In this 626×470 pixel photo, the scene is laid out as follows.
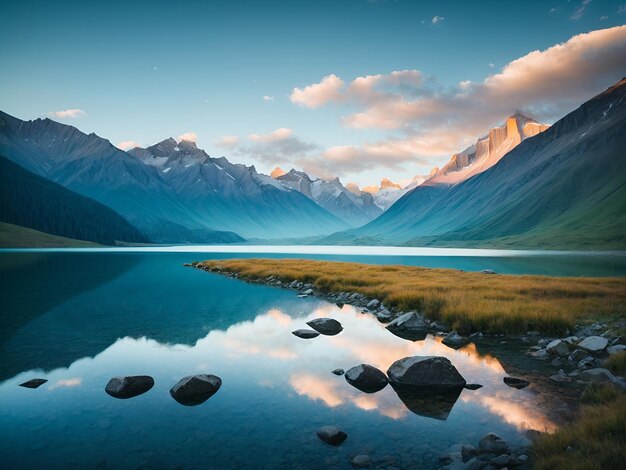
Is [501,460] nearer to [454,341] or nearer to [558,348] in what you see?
[558,348]

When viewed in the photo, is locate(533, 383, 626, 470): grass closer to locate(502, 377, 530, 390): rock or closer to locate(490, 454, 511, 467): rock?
locate(490, 454, 511, 467): rock

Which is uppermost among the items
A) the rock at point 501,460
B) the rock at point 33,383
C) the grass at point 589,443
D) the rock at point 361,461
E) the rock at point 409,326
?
the grass at point 589,443

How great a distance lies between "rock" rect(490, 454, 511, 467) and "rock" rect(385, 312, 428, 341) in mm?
15633

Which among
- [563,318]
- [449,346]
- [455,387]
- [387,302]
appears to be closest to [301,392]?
[455,387]

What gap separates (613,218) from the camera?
193750 millimetres

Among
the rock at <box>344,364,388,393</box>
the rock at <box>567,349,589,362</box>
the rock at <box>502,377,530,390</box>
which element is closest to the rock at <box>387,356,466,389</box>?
the rock at <box>344,364,388,393</box>

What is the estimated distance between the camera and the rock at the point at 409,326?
25609 mm

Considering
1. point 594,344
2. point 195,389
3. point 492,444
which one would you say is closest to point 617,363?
point 594,344

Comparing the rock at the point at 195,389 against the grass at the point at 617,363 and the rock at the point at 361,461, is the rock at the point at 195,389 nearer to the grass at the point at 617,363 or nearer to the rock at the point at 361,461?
the rock at the point at 361,461

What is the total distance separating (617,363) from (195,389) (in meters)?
17.9

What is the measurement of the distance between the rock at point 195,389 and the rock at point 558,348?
667 inches

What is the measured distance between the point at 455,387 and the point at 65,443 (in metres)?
14.2

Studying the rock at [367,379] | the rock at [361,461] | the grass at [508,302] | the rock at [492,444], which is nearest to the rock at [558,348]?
the grass at [508,302]

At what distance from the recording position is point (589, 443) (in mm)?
8945
